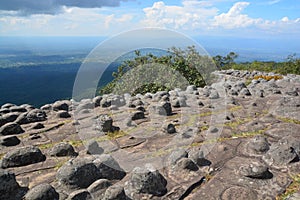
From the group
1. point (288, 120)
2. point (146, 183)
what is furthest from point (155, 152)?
point (288, 120)

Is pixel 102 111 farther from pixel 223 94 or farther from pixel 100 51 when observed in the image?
pixel 223 94

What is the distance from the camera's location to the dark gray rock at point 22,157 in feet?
16.7

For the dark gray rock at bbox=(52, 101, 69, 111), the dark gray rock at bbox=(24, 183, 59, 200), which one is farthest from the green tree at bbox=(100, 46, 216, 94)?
the dark gray rock at bbox=(24, 183, 59, 200)

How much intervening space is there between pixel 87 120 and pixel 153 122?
75.3 inches

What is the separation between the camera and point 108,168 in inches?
185

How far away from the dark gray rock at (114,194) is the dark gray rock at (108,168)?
80 centimetres

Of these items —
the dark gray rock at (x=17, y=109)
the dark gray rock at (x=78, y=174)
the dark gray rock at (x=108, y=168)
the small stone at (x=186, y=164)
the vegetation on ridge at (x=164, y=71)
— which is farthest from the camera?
the vegetation on ridge at (x=164, y=71)

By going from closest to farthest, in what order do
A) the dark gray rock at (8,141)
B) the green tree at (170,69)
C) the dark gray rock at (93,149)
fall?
1. the dark gray rock at (93,149)
2. the dark gray rock at (8,141)
3. the green tree at (170,69)

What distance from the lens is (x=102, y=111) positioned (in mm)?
9555

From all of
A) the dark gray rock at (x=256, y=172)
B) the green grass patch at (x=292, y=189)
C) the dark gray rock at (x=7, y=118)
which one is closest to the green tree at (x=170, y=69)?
the dark gray rock at (x=7, y=118)

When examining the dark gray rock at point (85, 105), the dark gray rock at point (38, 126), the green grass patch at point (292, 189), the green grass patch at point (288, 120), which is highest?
the green grass patch at point (288, 120)

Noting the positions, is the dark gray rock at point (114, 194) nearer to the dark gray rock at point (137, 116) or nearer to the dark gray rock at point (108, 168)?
the dark gray rock at point (108, 168)

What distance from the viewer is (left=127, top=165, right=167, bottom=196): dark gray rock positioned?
161 inches

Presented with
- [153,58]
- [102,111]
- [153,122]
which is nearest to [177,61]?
[153,58]
